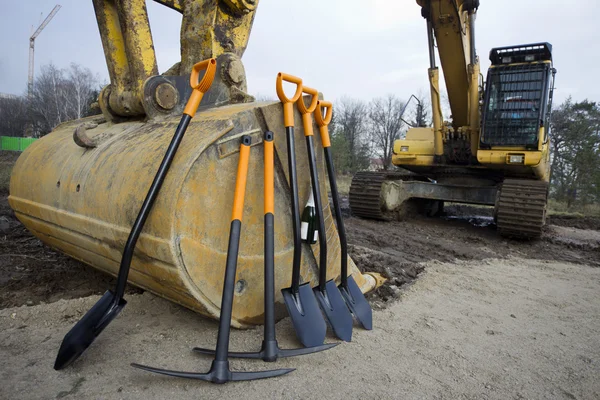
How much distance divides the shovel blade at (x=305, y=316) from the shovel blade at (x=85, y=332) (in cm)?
79

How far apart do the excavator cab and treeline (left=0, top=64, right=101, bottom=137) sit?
101 feet

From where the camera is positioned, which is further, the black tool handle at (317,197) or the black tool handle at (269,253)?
the black tool handle at (317,197)

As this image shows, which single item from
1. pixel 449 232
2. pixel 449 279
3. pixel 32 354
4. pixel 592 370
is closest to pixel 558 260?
pixel 449 232

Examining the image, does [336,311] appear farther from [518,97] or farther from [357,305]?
[518,97]

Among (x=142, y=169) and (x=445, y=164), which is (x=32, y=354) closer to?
A: (x=142, y=169)

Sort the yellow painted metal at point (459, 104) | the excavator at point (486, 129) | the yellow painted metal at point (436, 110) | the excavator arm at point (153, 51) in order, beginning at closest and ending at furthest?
the excavator arm at point (153, 51) → the excavator at point (486, 129) → the yellow painted metal at point (459, 104) → the yellow painted metal at point (436, 110)

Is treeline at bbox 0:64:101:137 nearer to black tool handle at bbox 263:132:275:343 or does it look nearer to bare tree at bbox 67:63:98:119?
bare tree at bbox 67:63:98:119

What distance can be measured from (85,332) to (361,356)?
1.28m

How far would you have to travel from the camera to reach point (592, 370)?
2.04 m

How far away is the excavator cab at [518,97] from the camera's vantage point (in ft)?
19.6

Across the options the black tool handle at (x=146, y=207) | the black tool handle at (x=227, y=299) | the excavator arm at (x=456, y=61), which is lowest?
the black tool handle at (x=227, y=299)

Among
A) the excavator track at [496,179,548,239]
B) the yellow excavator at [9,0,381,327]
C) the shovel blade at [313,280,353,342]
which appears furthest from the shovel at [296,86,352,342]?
the excavator track at [496,179,548,239]

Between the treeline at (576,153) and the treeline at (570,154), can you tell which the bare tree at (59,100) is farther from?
the treeline at (576,153)

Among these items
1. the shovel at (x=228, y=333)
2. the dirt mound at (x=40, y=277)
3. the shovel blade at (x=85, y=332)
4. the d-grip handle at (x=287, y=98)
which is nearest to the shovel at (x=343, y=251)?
the d-grip handle at (x=287, y=98)
